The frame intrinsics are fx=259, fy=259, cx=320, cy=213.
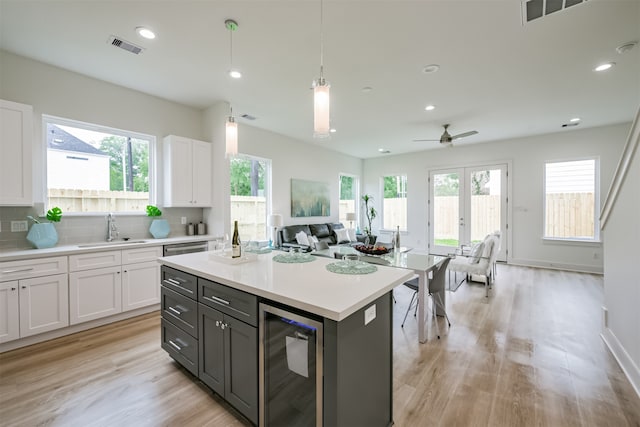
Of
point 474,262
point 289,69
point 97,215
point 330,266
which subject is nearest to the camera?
point 330,266

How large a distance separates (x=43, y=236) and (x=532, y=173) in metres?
8.42

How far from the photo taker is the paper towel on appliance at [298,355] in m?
1.35

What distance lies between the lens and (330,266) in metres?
1.90

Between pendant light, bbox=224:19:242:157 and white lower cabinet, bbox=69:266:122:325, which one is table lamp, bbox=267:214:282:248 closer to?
white lower cabinet, bbox=69:266:122:325

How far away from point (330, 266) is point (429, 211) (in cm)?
605

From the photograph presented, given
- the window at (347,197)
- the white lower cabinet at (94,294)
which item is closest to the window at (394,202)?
the window at (347,197)

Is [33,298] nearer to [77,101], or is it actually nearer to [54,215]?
[54,215]

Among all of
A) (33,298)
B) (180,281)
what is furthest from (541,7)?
(33,298)

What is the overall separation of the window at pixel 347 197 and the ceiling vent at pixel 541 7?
5642 millimetres

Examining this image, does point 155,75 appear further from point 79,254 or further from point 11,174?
point 79,254

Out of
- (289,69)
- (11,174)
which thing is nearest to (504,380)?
(289,69)

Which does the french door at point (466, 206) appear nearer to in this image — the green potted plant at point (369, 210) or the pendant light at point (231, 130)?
the green potted plant at point (369, 210)

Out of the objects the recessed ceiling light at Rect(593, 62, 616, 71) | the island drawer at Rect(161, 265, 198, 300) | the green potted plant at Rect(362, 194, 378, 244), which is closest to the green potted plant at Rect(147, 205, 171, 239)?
the island drawer at Rect(161, 265, 198, 300)

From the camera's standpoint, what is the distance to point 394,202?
7.91m
